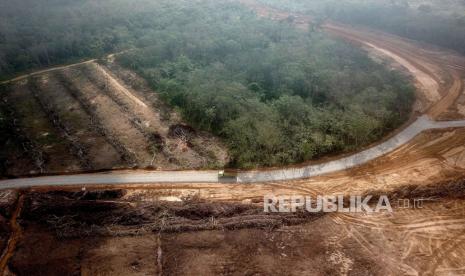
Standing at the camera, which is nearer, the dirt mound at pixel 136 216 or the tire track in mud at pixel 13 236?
the tire track in mud at pixel 13 236

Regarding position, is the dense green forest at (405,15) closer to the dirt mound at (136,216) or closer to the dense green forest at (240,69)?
the dense green forest at (240,69)

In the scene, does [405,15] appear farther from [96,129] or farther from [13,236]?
[13,236]

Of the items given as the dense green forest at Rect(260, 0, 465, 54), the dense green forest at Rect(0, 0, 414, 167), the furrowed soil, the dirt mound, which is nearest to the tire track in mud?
the furrowed soil

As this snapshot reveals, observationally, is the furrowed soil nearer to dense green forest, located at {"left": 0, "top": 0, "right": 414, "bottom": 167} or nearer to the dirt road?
the dirt road

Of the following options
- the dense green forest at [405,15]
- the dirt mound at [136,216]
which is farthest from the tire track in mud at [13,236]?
the dense green forest at [405,15]

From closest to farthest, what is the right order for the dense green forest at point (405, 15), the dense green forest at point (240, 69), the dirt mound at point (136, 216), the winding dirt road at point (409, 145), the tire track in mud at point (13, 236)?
the tire track in mud at point (13, 236)
the dirt mound at point (136, 216)
the winding dirt road at point (409, 145)
the dense green forest at point (240, 69)
the dense green forest at point (405, 15)
